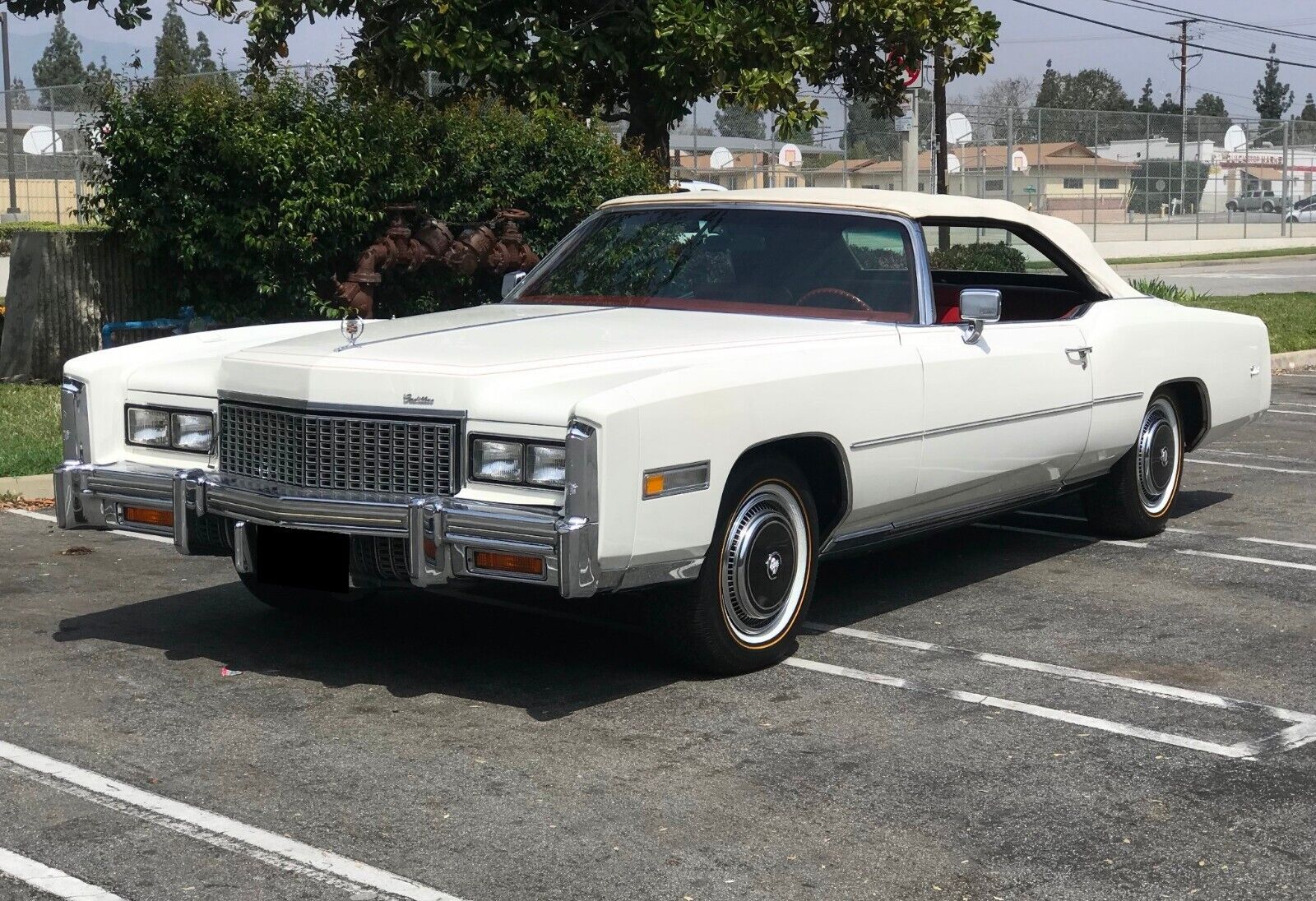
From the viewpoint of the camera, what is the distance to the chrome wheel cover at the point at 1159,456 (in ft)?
25.9

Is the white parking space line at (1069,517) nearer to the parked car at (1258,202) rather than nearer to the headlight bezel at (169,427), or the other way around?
the headlight bezel at (169,427)

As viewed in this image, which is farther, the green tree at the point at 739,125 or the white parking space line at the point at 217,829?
the green tree at the point at 739,125

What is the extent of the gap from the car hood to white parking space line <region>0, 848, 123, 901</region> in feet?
5.79

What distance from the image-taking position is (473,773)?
4.59m

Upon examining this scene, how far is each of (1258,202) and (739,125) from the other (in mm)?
21725

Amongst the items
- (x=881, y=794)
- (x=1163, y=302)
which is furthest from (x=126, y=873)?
(x=1163, y=302)

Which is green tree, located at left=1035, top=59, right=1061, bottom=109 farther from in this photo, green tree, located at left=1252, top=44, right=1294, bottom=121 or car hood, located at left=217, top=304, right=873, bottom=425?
car hood, located at left=217, top=304, right=873, bottom=425

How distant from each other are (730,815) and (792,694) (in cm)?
118

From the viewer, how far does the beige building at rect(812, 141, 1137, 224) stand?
108 ft

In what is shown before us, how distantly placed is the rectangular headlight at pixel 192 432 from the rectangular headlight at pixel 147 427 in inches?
1.8

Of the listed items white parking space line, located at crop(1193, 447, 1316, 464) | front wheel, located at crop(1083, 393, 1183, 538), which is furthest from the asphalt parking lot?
white parking space line, located at crop(1193, 447, 1316, 464)

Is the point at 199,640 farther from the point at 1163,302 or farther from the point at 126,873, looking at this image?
the point at 1163,302

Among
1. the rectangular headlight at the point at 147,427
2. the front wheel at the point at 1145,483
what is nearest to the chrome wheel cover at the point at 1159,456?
the front wheel at the point at 1145,483

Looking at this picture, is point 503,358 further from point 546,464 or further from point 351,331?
point 351,331
